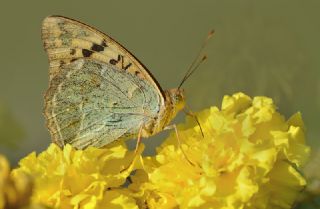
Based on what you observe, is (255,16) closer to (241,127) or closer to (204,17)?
(204,17)

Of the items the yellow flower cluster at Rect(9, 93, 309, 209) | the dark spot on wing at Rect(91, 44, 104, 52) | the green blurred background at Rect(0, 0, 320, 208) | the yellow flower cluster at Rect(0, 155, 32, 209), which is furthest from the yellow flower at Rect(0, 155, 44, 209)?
the dark spot on wing at Rect(91, 44, 104, 52)

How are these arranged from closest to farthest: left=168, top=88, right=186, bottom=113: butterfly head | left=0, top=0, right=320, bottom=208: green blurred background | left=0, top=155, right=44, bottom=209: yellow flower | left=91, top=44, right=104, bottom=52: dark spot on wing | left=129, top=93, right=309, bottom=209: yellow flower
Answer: left=0, top=155, right=44, bottom=209: yellow flower
left=129, top=93, right=309, bottom=209: yellow flower
left=168, top=88, right=186, bottom=113: butterfly head
left=91, top=44, right=104, bottom=52: dark spot on wing
left=0, top=0, right=320, bottom=208: green blurred background

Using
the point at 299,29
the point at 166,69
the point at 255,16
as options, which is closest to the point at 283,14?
the point at 255,16

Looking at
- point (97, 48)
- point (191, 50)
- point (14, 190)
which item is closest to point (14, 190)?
point (14, 190)

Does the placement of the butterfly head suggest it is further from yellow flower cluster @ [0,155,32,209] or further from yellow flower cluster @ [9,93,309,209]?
yellow flower cluster @ [0,155,32,209]

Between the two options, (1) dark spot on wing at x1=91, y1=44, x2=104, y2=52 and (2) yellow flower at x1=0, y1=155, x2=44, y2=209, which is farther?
(1) dark spot on wing at x1=91, y1=44, x2=104, y2=52
